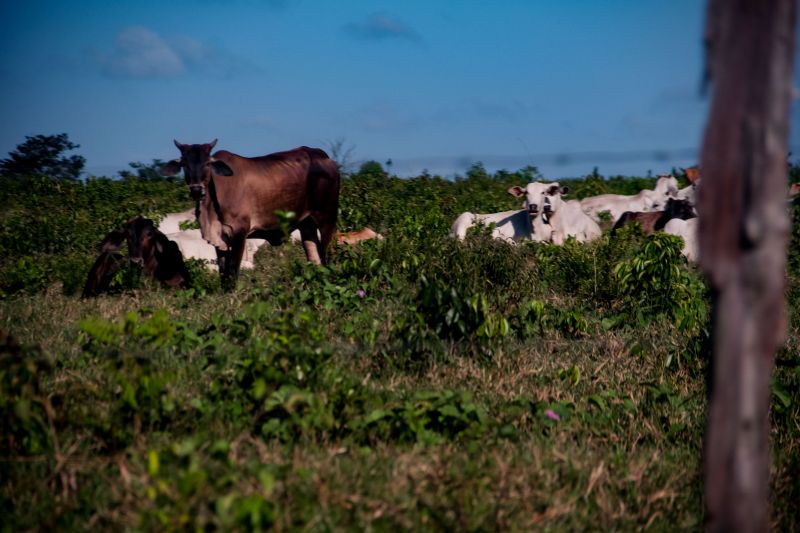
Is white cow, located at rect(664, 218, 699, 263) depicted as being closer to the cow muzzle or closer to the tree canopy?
the cow muzzle

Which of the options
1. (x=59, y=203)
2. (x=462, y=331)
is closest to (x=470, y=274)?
(x=462, y=331)

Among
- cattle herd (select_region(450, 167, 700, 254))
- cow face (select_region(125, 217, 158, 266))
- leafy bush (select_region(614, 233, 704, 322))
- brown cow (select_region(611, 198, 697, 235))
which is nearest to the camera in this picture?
leafy bush (select_region(614, 233, 704, 322))

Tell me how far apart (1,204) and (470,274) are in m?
9.46

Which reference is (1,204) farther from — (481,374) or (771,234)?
(771,234)

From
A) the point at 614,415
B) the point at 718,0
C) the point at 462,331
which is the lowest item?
the point at 614,415

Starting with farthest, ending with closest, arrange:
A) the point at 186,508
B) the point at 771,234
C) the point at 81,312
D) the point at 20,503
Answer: the point at 81,312 → the point at 20,503 → the point at 186,508 → the point at 771,234

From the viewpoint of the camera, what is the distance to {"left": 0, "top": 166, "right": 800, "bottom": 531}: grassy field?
3436 mm

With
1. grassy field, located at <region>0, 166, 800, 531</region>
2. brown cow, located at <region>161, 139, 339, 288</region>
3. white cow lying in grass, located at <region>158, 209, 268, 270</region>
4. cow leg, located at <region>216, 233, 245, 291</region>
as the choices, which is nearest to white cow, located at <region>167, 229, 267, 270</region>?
white cow lying in grass, located at <region>158, 209, 268, 270</region>

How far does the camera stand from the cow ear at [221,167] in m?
9.68

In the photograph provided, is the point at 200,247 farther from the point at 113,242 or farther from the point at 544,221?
the point at 544,221

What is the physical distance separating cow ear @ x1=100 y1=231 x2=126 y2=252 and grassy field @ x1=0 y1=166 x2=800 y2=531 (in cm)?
130

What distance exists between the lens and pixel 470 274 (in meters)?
8.03

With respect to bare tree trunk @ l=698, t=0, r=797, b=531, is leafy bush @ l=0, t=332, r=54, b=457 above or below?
below

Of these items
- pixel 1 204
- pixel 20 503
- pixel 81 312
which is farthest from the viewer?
pixel 1 204
